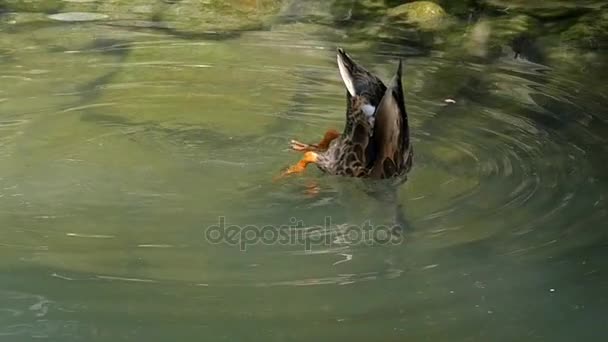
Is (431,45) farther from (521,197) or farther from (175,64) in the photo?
(521,197)

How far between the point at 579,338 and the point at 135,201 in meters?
1.75

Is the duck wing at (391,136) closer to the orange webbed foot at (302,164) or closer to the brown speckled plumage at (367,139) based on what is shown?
the brown speckled plumage at (367,139)

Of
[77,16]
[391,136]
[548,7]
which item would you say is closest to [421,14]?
[548,7]

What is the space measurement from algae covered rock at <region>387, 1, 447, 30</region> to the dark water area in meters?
0.02

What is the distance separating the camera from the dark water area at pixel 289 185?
2895 millimetres

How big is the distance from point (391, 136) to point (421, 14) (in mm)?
2828

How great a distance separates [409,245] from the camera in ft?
10.9

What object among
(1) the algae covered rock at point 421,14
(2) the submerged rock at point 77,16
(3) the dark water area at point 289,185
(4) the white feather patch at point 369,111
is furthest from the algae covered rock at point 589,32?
(2) the submerged rock at point 77,16

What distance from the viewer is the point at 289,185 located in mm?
3891

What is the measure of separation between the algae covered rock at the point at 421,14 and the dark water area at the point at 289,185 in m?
0.02

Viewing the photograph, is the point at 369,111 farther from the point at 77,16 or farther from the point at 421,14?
the point at 77,16

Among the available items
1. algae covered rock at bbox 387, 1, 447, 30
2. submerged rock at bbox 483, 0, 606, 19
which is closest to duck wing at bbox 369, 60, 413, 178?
algae covered rock at bbox 387, 1, 447, 30

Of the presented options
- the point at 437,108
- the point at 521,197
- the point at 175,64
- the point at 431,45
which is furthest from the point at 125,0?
the point at 521,197

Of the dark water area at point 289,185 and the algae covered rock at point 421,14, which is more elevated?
the algae covered rock at point 421,14
